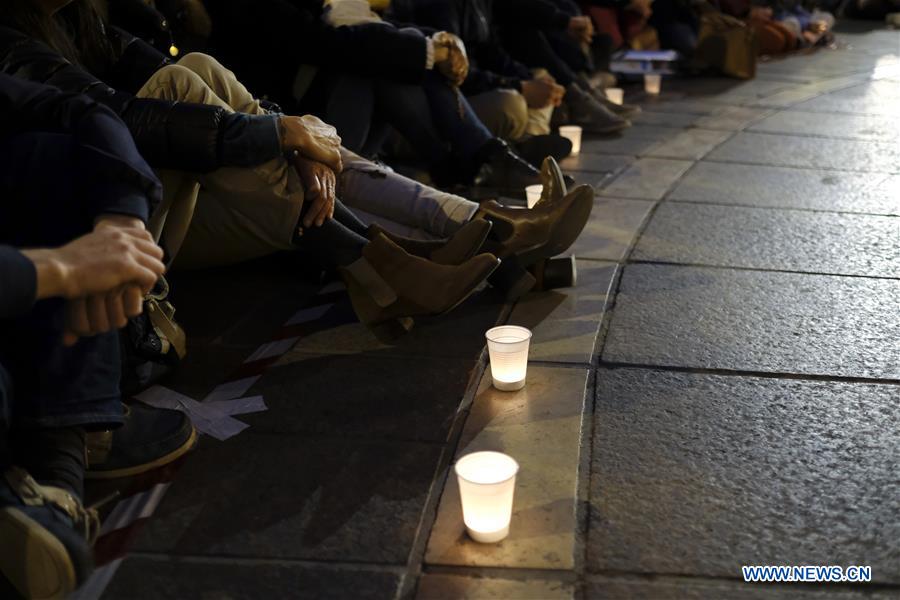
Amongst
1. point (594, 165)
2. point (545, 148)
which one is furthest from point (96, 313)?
point (594, 165)

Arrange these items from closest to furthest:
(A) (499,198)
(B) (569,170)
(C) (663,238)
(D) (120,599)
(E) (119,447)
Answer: (D) (120,599), (E) (119,447), (C) (663,238), (A) (499,198), (B) (569,170)

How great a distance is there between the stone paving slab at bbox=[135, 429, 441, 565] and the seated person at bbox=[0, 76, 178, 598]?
0.87ft

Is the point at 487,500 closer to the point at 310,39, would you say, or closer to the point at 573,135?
the point at 310,39

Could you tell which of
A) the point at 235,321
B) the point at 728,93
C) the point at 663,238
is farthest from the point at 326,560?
the point at 728,93

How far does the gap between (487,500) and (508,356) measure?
2.72ft

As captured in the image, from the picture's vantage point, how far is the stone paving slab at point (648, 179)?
5.51m

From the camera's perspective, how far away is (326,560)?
7.25 ft

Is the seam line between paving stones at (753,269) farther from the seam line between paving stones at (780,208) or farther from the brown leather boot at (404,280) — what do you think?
the brown leather boot at (404,280)

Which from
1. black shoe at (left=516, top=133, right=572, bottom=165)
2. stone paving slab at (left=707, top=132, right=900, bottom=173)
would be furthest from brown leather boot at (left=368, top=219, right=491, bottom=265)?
stone paving slab at (left=707, top=132, right=900, bottom=173)

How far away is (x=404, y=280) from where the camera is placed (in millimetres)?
3246

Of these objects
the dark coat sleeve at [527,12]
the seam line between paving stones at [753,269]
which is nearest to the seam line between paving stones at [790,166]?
the dark coat sleeve at [527,12]

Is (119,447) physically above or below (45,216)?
below

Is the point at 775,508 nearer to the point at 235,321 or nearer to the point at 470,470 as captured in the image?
the point at 470,470

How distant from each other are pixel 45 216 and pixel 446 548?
3.71 ft
